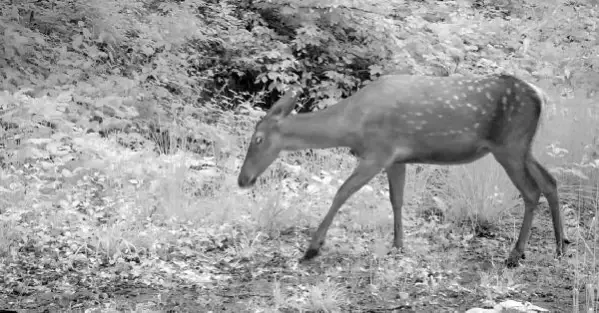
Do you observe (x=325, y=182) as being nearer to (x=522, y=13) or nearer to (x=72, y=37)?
(x=72, y=37)

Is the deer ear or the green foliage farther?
the deer ear

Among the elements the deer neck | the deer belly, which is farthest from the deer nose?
the deer belly

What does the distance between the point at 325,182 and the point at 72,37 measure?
4030 mm

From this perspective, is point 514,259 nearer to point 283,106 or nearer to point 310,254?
point 310,254

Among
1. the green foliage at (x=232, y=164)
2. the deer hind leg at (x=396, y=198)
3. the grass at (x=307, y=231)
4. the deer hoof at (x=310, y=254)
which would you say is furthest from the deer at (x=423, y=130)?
the green foliage at (x=232, y=164)

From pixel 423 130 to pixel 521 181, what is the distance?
0.77 meters

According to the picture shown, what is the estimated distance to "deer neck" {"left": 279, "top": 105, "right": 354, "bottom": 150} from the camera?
5.16 meters

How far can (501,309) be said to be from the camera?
4.01 metres

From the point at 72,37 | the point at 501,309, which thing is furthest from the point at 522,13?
the point at 501,309

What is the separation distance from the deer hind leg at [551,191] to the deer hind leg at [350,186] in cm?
106

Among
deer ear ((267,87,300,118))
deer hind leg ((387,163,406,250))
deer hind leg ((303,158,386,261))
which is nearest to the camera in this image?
deer hind leg ((303,158,386,261))

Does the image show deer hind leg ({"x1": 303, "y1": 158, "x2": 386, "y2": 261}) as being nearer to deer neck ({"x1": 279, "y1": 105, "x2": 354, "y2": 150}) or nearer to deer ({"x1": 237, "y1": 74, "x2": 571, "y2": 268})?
deer ({"x1": 237, "y1": 74, "x2": 571, "y2": 268})

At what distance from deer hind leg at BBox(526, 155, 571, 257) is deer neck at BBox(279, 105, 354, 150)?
1.26 meters

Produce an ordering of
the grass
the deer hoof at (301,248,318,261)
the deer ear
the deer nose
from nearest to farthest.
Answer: the grass → the deer hoof at (301,248,318,261) → the deer ear → the deer nose
